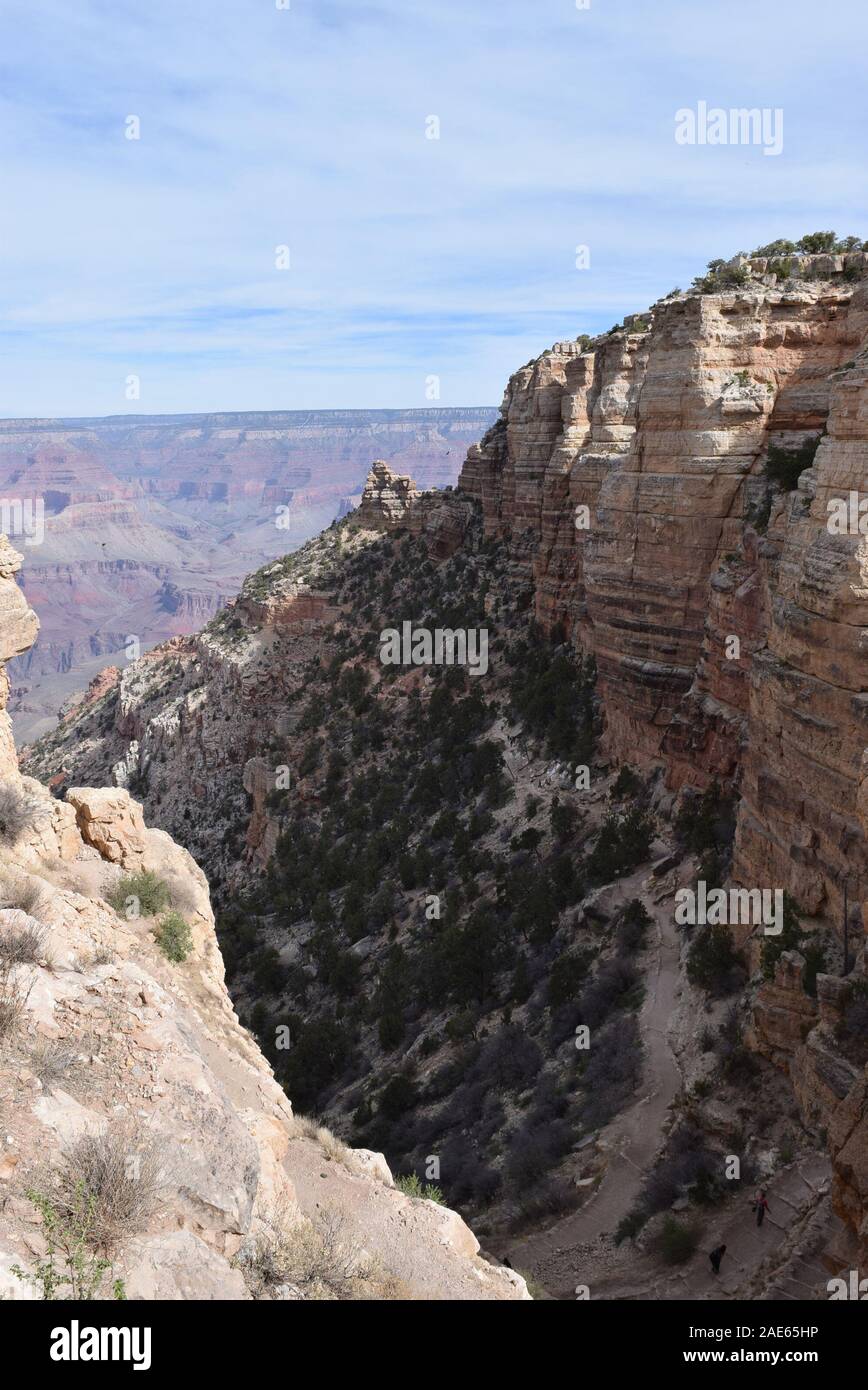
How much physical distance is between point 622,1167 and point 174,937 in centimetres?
846

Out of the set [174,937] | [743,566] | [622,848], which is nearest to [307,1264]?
[174,937]

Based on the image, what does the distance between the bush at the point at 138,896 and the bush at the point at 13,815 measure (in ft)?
5.07

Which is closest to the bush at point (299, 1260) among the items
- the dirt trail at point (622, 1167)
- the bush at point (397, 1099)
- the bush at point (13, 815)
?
the bush at point (13, 815)

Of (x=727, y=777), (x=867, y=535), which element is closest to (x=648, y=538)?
(x=727, y=777)

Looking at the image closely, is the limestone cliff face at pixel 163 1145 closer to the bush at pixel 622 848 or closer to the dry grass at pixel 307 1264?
the dry grass at pixel 307 1264

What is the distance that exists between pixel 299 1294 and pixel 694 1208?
887cm

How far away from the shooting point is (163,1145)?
7719 millimetres

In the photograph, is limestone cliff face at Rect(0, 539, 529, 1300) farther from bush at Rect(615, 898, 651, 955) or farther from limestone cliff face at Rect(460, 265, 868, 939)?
bush at Rect(615, 898, 651, 955)

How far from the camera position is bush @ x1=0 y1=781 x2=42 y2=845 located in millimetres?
12531

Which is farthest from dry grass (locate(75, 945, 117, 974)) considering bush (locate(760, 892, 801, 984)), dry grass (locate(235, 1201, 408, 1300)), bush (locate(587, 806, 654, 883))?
bush (locate(587, 806, 654, 883))

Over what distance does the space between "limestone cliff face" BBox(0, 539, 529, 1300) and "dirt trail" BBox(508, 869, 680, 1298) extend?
4674mm

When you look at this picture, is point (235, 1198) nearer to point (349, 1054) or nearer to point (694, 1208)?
point (694, 1208)

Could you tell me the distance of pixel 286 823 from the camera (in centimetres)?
3838
